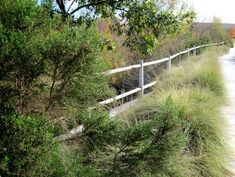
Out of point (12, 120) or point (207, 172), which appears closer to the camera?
point (12, 120)

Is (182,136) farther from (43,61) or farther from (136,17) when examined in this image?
(136,17)

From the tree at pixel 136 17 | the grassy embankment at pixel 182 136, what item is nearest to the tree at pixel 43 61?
the grassy embankment at pixel 182 136

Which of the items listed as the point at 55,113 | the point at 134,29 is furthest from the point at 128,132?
the point at 134,29

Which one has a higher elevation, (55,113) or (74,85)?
(74,85)

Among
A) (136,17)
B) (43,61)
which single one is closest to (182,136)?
(43,61)

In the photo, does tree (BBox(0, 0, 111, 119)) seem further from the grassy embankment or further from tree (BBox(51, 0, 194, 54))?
tree (BBox(51, 0, 194, 54))

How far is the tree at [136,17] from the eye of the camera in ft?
19.4

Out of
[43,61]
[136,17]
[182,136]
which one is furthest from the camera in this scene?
[136,17]

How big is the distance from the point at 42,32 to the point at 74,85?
0.39 meters

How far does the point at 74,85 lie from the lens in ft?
9.46

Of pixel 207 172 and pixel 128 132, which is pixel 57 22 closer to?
pixel 128 132

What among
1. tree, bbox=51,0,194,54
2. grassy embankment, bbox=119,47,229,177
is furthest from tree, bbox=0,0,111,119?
tree, bbox=51,0,194,54

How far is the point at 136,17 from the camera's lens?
6074 millimetres

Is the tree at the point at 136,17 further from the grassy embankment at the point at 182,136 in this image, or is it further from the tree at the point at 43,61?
the tree at the point at 43,61
